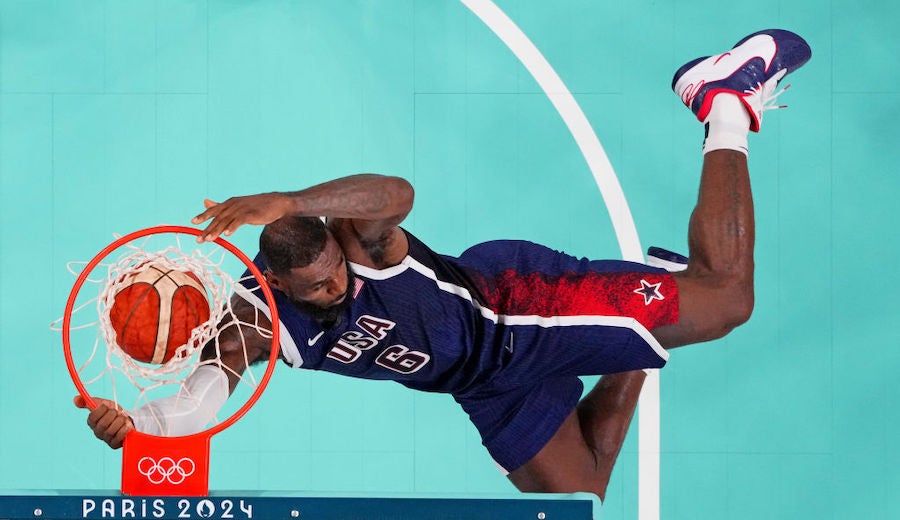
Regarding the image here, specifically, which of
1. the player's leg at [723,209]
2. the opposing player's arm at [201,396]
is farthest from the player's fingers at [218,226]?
the player's leg at [723,209]

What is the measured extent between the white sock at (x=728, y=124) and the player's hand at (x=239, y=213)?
210 centimetres

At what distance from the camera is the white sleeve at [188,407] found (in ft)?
11.9

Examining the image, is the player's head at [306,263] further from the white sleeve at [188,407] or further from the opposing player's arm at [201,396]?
the white sleeve at [188,407]

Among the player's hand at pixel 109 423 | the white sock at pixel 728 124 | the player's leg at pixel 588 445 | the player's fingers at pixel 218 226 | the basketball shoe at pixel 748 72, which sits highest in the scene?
the basketball shoe at pixel 748 72

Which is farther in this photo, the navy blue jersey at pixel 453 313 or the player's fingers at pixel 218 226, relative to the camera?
the navy blue jersey at pixel 453 313

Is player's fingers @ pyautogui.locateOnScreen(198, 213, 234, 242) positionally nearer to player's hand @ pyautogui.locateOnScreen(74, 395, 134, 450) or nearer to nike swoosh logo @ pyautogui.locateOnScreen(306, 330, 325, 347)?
player's hand @ pyautogui.locateOnScreen(74, 395, 134, 450)

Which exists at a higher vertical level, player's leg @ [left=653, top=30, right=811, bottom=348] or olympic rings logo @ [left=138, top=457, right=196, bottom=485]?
player's leg @ [left=653, top=30, right=811, bottom=348]

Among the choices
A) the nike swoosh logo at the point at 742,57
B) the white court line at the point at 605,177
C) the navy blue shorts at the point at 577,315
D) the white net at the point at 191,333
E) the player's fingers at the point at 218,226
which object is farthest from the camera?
the white court line at the point at 605,177

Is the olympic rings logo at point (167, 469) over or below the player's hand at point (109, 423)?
below

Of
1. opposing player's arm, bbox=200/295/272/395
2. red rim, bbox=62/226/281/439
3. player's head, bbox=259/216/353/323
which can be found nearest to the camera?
red rim, bbox=62/226/281/439

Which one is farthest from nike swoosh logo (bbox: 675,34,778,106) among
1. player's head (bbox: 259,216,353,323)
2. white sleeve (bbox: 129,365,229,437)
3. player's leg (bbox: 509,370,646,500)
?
white sleeve (bbox: 129,365,229,437)

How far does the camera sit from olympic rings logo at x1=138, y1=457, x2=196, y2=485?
3426 mm

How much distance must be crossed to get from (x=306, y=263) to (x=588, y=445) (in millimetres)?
1858

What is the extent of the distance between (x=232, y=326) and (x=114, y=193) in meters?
2.60
